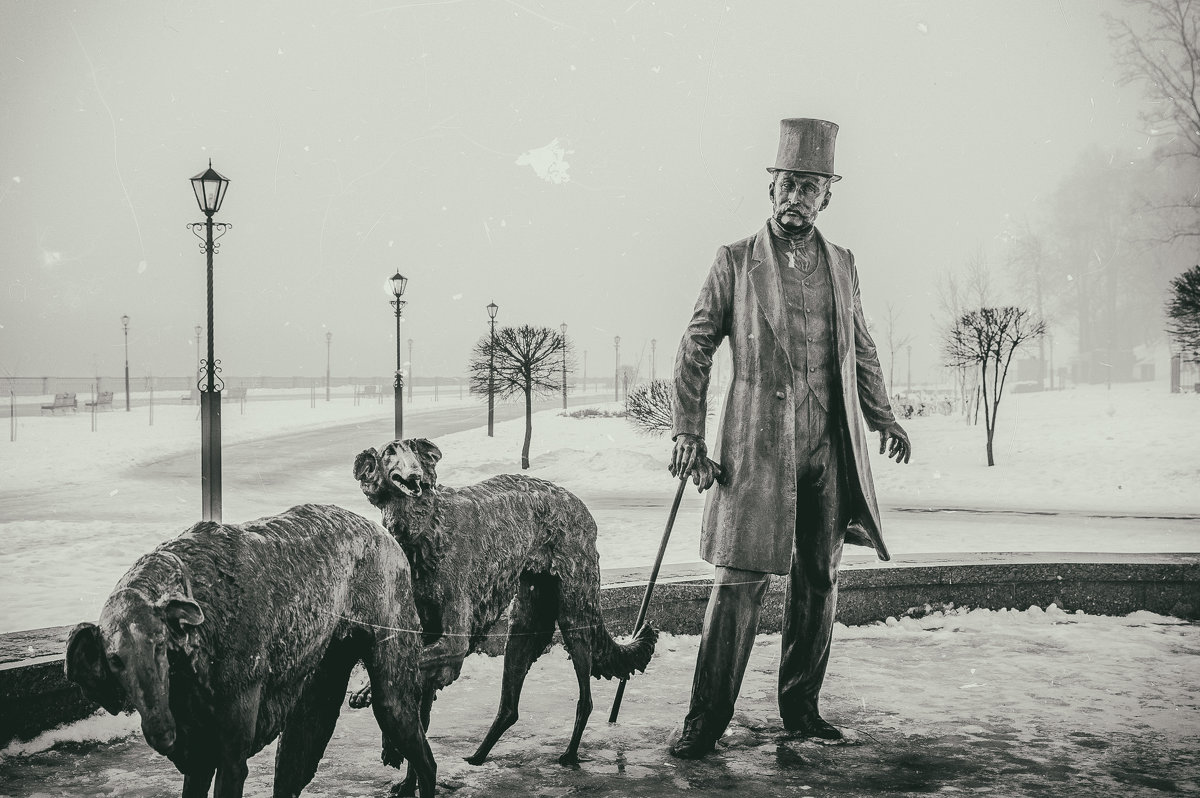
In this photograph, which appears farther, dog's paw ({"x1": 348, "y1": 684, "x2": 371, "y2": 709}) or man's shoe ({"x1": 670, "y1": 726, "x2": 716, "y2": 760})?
man's shoe ({"x1": 670, "y1": 726, "x2": 716, "y2": 760})

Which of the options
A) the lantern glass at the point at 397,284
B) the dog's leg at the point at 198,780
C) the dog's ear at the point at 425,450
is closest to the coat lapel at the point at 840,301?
the dog's ear at the point at 425,450

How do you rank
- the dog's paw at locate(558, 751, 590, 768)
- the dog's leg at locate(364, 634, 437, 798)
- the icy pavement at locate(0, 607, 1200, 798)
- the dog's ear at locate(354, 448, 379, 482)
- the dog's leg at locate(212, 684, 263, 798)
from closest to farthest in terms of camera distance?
the dog's leg at locate(212, 684, 263, 798), the dog's leg at locate(364, 634, 437, 798), the dog's ear at locate(354, 448, 379, 482), the icy pavement at locate(0, 607, 1200, 798), the dog's paw at locate(558, 751, 590, 768)

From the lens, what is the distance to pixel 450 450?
762 inches

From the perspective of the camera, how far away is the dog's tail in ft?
12.6

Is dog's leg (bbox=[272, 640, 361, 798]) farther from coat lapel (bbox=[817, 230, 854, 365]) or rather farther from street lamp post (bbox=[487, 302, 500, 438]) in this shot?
street lamp post (bbox=[487, 302, 500, 438])

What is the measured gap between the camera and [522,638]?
3.79 metres

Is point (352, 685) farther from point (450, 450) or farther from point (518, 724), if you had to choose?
point (450, 450)

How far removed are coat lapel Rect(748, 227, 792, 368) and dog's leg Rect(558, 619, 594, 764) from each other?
1.26 m

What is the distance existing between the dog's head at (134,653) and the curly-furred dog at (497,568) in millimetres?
892

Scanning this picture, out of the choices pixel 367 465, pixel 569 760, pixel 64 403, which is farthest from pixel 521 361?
pixel 367 465

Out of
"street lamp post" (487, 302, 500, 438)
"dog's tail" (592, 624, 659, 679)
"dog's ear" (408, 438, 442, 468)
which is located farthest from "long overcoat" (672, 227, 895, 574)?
"street lamp post" (487, 302, 500, 438)

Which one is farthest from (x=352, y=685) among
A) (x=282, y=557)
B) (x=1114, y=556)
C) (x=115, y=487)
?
(x=115, y=487)

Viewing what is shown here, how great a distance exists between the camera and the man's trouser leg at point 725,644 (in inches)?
Answer: 152

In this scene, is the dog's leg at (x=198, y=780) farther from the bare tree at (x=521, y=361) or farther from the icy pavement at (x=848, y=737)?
the bare tree at (x=521, y=361)
